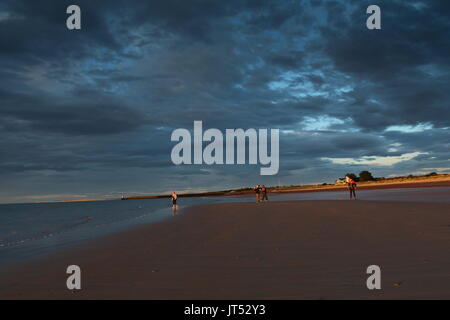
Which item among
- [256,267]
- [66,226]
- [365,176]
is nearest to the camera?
[256,267]

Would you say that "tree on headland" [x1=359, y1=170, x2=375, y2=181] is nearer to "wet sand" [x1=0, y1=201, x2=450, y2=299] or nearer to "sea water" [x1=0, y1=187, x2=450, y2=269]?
"sea water" [x1=0, y1=187, x2=450, y2=269]

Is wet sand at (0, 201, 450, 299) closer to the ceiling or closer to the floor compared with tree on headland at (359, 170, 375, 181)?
closer to the floor

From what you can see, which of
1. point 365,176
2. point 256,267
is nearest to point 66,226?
point 256,267

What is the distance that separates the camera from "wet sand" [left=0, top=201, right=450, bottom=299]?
6195 mm

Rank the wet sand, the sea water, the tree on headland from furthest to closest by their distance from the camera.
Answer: the tree on headland
the sea water
the wet sand

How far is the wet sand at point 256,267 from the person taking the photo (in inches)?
244

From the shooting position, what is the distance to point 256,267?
26.4 feet

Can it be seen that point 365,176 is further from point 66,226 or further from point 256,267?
point 256,267

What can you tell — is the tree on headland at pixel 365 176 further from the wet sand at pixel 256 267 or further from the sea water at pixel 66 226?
the wet sand at pixel 256 267

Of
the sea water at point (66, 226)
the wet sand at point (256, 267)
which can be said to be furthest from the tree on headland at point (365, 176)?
the wet sand at point (256, 267)

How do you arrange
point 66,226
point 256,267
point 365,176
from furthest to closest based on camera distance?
point 365,176
point 66,226
point 256,267

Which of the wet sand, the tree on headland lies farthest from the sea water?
the tree on headland

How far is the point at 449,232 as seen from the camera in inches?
464
